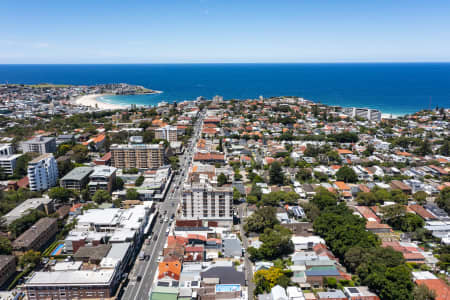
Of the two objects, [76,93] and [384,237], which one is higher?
[76,93]

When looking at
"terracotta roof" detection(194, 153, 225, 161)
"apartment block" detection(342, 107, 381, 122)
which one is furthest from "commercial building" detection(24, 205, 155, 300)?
"apartment block" detection(342, 107, 381, 122)

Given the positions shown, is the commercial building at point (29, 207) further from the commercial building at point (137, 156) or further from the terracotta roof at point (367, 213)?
the terracotta roof at point (367, 213)

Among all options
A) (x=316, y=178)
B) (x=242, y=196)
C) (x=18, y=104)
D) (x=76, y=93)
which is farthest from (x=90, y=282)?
(x=76, y=93)

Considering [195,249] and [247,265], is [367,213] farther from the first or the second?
[195,249]

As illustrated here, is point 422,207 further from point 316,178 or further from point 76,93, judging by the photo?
point 76,93

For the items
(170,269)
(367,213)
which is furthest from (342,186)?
(170,269)

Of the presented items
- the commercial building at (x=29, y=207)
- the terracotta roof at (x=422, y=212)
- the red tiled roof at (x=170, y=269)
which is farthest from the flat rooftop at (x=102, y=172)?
the terracotta roof at (x=422, y=212)
